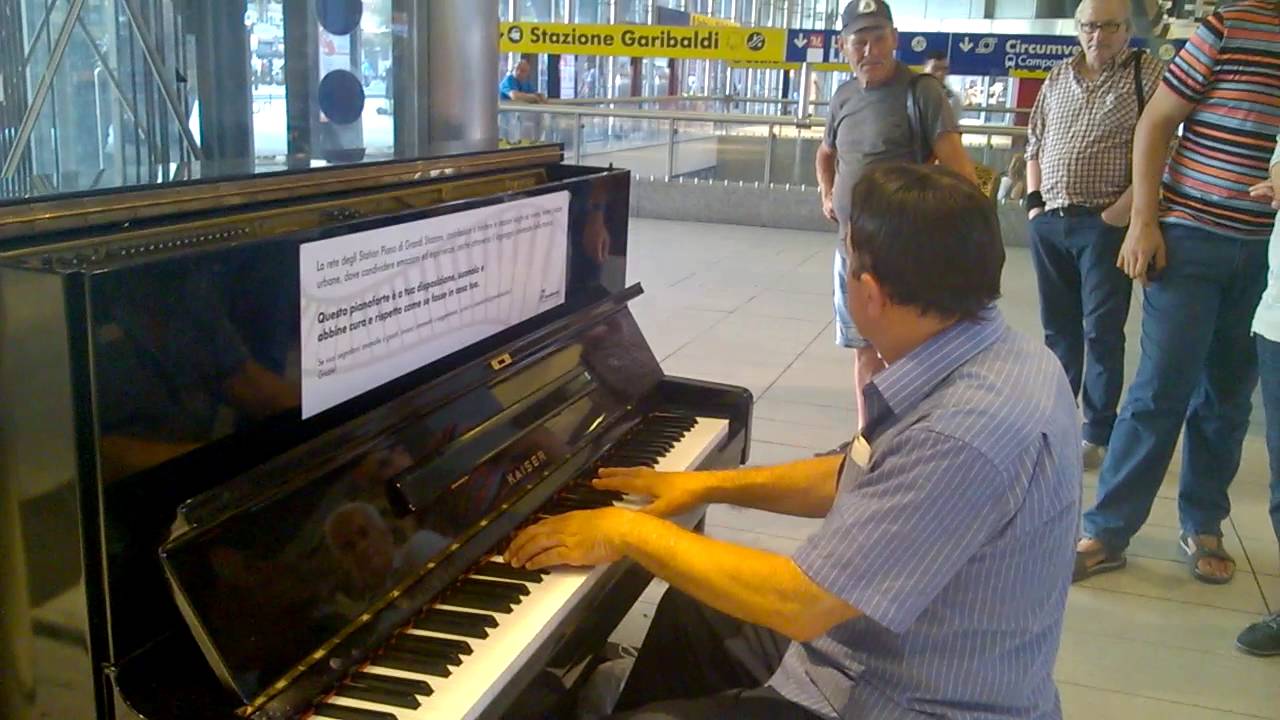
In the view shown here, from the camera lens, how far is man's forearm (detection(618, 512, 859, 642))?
1488mm

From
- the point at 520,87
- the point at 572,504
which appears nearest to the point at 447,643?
the point at 572,504

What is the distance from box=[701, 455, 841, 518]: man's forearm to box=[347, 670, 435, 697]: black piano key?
787 mm

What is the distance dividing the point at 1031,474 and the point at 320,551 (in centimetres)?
90

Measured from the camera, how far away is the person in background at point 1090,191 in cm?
367

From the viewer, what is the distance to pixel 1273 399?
2.78 metres

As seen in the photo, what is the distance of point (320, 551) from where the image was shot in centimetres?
143

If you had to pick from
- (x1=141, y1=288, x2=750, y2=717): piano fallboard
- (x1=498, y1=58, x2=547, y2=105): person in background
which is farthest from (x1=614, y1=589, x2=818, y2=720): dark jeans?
→ (x1=498, y1=58, x2=547, y2=105): person in background

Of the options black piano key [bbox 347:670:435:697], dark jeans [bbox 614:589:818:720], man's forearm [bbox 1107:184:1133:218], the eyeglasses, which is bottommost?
dark jeans [bbox 614:589:818:720]

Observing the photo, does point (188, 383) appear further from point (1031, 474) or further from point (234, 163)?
point (1031, 474)

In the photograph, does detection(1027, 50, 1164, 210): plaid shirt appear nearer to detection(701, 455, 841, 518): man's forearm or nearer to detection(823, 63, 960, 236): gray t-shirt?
detection(823, 63, 960, 236): gray t-shirt

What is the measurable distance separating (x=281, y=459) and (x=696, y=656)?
0.92 m

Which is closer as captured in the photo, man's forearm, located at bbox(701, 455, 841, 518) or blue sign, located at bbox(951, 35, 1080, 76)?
man's forearm, located at bbox(701, 455, 841, 518)

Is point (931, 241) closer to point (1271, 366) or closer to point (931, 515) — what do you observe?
point (931, 515)

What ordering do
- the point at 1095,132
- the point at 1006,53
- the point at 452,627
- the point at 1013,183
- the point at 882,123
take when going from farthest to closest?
the point at 1006,53, the point at 1013,183, the point at 882,123, the point at 1095,132, the point at 452,627
